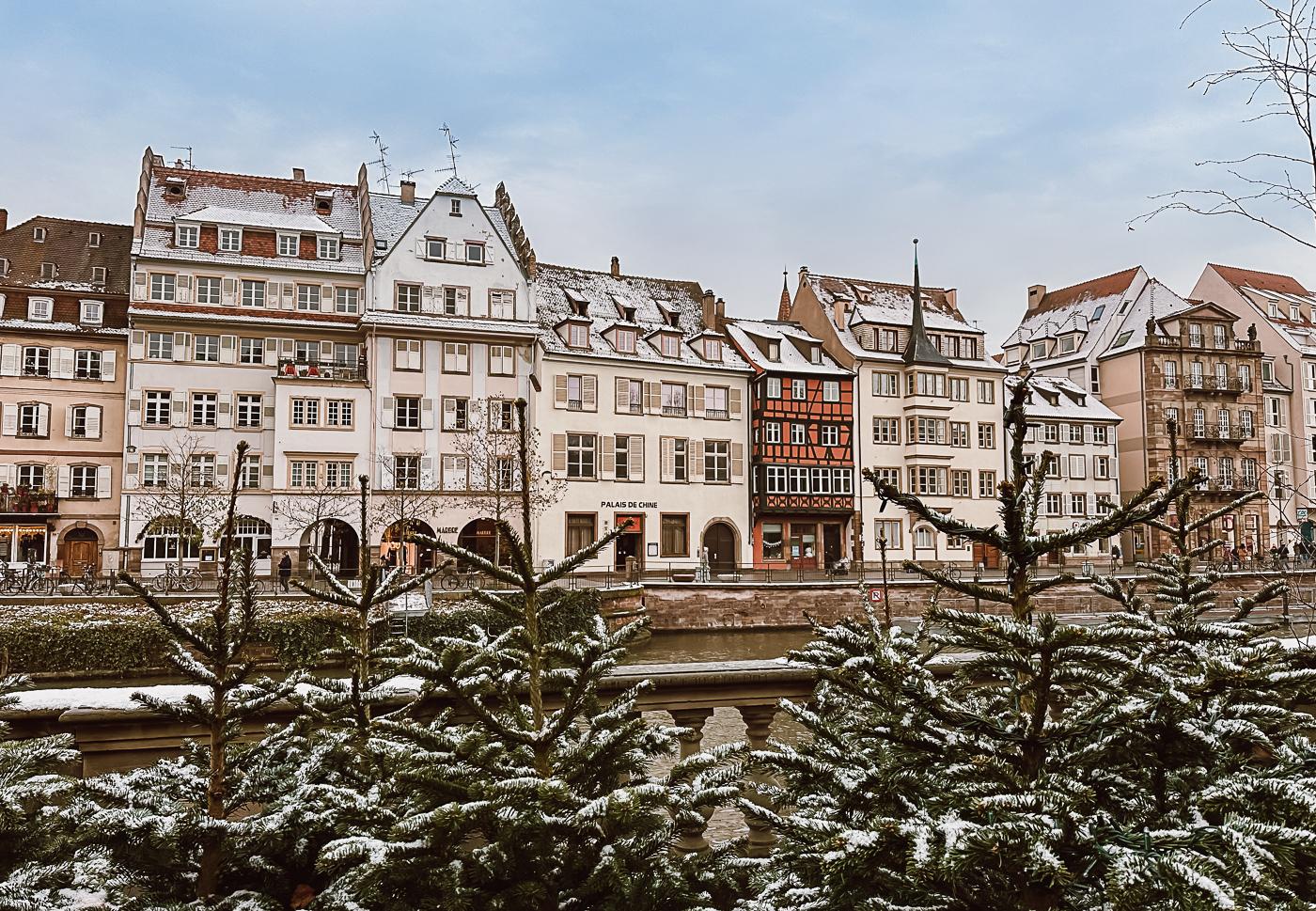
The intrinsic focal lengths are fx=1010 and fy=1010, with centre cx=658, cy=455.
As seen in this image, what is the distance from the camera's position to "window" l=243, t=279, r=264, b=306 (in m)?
39.1

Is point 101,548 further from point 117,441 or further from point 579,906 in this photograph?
point 579,906

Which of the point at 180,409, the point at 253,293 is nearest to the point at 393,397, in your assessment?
the point at 253,293

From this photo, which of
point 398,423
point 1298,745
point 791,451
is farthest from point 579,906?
point 791,451

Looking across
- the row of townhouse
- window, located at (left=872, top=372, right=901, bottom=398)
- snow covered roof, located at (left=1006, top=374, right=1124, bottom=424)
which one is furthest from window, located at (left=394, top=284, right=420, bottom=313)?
snow covered roof, located at (left=1006, top=374, right=1124, bottom=424)

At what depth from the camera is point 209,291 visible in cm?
3872

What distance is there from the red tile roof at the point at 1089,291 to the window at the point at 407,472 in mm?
44483

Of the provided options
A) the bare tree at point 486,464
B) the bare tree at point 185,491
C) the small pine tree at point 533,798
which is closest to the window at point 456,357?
the bare tree at point 486,464

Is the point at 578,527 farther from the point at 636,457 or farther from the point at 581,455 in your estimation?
the point at 636,457

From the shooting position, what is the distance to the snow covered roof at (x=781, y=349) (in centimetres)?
4662

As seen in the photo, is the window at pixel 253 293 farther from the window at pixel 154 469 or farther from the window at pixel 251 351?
the window at pixel 154 469

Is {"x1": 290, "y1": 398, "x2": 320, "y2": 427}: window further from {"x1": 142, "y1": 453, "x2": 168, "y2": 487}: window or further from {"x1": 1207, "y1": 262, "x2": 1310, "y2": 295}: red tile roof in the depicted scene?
{"x1": 1207, "y1": 262, "x2": 1310, "y2": 295}: red tile roof

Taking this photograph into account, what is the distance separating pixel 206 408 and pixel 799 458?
81.9ft

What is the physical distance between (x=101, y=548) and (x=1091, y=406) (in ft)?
157

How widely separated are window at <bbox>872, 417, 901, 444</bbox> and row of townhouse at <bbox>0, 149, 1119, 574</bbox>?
16 cm
